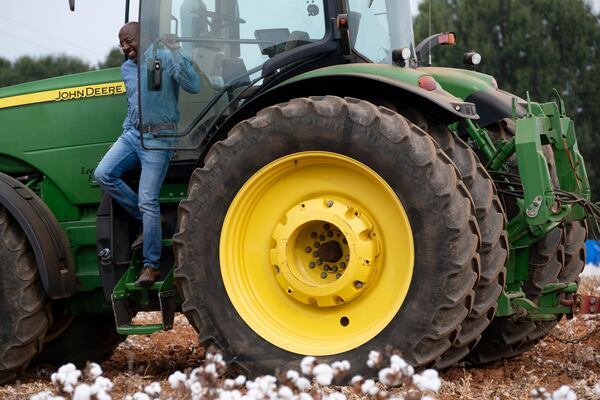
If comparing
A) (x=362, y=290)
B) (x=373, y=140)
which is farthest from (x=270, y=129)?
(x=362, y=290)

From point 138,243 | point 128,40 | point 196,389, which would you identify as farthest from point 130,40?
point 196,389

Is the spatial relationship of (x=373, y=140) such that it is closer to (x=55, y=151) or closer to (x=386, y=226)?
(x=386, y=226)

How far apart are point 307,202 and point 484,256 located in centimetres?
97

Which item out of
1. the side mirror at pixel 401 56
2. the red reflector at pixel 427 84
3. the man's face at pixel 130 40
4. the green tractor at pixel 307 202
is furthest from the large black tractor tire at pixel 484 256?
the man's face at pixel 130 40

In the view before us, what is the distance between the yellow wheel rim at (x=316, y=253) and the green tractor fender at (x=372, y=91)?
46 centimetres

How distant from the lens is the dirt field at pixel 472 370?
5.46 metres

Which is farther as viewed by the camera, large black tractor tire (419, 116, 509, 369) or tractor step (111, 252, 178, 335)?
tractor step (111, 252, 178, 335)

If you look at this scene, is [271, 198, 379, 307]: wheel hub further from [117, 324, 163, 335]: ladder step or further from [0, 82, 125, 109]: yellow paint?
[0, 82, 125, 109]: yellow paint

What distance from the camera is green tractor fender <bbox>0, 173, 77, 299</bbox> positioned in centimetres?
655

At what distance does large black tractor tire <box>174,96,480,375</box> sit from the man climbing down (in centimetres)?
52

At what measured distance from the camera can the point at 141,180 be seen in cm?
630

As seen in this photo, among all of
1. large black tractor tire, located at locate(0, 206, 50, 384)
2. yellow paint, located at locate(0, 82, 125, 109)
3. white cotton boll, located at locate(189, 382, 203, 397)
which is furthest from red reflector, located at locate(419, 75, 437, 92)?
large black tractor tire, located at locate(0, 206, 50, 384)

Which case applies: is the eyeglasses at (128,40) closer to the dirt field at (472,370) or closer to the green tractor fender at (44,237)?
the green tractor fender at (44,237)

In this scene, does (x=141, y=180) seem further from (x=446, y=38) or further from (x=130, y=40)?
(x=446, y=38)
